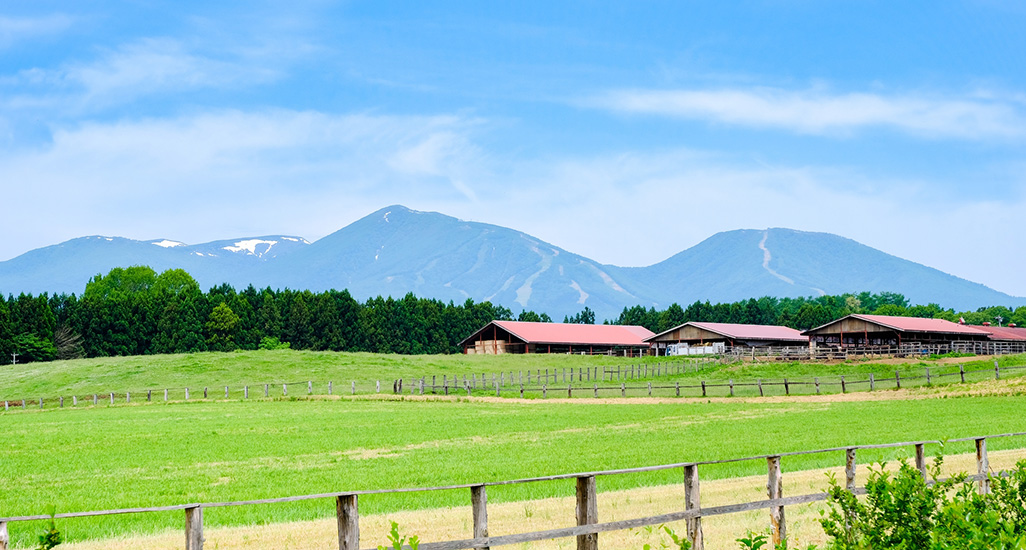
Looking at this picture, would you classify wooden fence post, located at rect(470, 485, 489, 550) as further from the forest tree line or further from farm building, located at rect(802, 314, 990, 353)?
the forest tree line

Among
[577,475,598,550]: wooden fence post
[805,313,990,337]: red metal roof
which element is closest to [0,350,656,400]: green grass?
[805,313,990,337]: red metal roof

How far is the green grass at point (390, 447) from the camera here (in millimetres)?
20452

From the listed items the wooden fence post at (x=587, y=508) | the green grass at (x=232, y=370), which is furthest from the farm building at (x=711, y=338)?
the wooden fence post at (x=587, y=508)

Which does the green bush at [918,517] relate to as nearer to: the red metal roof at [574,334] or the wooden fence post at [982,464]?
the wooden fence post at [982,464]

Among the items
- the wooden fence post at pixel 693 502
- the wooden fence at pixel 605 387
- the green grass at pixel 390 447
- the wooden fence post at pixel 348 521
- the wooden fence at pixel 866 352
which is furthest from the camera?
the wooden fence at pixel 866 352

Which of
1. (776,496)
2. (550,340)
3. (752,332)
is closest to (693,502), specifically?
(776,496)

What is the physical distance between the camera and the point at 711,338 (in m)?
116

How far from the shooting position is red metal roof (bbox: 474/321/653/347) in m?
123

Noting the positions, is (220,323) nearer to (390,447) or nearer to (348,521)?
(390,447)

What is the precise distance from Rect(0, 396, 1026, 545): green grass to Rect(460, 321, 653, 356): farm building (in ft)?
222

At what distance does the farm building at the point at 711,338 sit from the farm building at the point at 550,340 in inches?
304

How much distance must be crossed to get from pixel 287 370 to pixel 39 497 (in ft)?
226

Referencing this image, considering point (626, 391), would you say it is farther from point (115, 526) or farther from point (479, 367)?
point (115, 526)

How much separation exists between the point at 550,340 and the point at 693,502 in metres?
110
